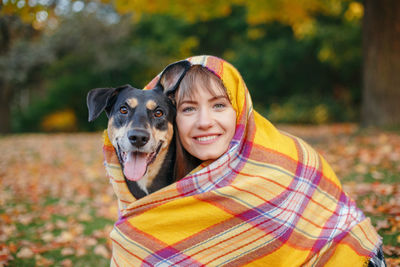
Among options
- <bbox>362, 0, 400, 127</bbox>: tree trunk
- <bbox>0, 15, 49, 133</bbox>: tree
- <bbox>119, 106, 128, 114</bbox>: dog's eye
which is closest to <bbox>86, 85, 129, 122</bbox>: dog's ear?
<bbox>119, 106, 128, 114</bbox>: dog's eye

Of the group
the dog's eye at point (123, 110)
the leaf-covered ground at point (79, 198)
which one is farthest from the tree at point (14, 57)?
the dog's eye at point (123, 110)

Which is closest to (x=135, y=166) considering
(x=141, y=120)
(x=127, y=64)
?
(x=141, y=120)

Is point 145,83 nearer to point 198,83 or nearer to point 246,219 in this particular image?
point 198,83

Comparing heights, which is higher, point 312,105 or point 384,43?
point 384,43

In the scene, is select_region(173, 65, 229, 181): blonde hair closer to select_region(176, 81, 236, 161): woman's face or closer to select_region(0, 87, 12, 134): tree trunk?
select_region(176, 81, 236, 161): woman's face

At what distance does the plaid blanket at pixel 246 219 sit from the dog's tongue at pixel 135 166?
251 millimetres

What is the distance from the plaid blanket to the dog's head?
43 cm

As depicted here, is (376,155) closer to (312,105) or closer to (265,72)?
(312,105)

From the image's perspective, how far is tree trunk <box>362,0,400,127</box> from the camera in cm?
789

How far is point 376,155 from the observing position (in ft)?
20.3

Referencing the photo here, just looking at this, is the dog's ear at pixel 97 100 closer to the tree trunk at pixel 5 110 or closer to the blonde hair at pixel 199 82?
the blonde hair at pixel 199 82

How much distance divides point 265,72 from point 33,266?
17.3m

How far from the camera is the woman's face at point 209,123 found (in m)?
2.54

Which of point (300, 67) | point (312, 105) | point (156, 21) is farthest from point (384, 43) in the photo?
point (156, 21)
